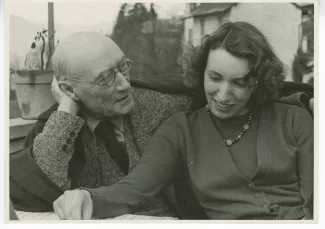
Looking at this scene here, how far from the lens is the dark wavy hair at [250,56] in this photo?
63.1 inches

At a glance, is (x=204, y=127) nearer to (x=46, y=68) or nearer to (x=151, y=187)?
(x=151, y=187)

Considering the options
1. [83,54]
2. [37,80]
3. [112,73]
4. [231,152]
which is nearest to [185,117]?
[231,152]

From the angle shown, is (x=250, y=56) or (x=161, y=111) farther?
(x=161, y=111)

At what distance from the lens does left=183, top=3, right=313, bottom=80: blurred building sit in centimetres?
169

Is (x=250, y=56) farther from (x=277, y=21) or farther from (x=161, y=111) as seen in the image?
(x=161, y=111)

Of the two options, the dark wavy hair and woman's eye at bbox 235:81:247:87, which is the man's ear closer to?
the dark wavy hair

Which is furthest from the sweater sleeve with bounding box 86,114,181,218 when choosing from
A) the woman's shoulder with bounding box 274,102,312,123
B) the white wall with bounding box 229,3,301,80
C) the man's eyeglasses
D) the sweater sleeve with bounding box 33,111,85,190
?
the white wall with bounding box 229,3,301,80

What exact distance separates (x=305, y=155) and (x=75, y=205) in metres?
0.87

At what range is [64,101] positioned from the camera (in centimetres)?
167

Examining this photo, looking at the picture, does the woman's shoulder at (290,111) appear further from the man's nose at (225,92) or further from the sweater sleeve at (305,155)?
the man's nose at (225,92)

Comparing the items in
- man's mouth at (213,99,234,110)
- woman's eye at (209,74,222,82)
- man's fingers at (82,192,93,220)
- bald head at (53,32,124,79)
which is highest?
bald head at (53,32,124,79)

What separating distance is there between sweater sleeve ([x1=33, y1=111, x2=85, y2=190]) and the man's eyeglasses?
158 millimetres

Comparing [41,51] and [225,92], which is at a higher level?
[41,51]
